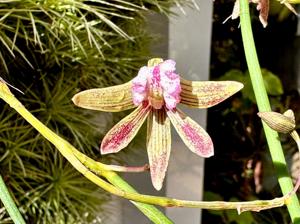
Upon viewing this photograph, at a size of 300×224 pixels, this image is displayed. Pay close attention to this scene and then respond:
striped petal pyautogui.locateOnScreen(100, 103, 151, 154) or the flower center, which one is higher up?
the flower center

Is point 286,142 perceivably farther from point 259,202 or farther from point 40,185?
point 259,202

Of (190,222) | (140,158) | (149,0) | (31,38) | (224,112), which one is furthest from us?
(224,112)

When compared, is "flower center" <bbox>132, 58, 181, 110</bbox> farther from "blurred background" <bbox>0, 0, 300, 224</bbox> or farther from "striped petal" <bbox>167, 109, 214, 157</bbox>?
"blurred background" <bbox>0, 0, 300, 224</bbox>

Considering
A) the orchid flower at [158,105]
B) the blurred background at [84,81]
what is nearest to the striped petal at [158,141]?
the orchid flower at [158,105]

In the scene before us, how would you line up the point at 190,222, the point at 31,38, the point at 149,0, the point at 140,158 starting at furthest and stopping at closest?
the point at 190,222 < the point at 140,158 < the point at 149,0 < the point at 31,38

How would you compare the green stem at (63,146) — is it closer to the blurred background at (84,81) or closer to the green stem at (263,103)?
the green stem at (263,103)

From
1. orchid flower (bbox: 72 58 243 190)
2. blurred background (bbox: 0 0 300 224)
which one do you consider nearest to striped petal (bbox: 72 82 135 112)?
orchid flower (bbox: 72 58 243 190)

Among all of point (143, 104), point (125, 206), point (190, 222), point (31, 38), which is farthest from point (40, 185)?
point (143, 104)
